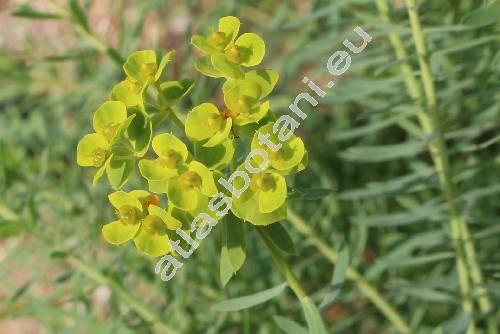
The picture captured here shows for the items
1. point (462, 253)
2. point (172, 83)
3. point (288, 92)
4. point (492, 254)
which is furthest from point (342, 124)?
point (172, 83)

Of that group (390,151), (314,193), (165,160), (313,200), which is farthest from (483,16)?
(313,200)

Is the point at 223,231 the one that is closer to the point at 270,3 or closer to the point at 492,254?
the point at 492,254

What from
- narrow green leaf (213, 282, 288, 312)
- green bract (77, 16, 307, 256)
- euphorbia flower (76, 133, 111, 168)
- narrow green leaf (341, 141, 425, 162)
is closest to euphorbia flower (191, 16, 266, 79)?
green bract (77, 16, 307, 256)

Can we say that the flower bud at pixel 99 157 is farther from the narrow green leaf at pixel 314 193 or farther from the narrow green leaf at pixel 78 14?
the narrow green leaf at pixel 78 14

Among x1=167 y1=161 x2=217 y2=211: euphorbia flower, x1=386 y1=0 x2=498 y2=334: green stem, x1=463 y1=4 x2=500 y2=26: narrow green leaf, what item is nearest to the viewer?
x1=167 y1=161 x2=217 y2=211: euphorbia flower

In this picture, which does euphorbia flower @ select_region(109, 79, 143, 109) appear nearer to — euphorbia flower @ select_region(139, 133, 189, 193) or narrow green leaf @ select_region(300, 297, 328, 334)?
euphorbia flower @ select_region(139, 133, 189, 193)

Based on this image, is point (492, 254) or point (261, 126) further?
point (492, 254)

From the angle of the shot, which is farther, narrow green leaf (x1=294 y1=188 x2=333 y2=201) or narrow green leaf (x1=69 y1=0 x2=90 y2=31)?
narrow green leaf (x1=69 y1=0 x2=90 y2=31)
